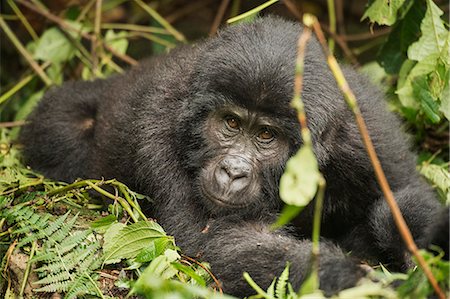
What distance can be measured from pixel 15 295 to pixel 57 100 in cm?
247

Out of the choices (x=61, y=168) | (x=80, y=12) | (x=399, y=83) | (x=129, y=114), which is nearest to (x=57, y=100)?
(x=61, y=168)

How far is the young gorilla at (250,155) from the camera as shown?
4.18 meters

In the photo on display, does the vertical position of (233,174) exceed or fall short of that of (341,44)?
it falls short

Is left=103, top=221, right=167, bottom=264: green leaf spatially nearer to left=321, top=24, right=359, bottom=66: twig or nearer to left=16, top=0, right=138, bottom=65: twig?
left=16, top=0, right=138, bottom=65: twig

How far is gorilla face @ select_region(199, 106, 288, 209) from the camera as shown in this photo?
13.8 feet

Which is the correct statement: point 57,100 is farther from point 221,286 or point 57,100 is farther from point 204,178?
point 221,286

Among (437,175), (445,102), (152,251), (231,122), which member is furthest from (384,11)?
(152,251)

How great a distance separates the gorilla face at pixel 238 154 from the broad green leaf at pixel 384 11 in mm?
1344

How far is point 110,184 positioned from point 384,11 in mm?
2334

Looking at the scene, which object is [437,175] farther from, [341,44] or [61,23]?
[61,23]

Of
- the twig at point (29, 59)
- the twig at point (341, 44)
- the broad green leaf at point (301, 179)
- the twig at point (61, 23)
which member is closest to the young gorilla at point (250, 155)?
the broad green leaf at point (301, 179)

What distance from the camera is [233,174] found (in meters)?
4.20

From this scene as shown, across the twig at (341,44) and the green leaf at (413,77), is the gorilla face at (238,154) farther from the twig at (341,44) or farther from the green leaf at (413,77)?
the twig at (341,44)

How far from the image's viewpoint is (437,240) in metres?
3.23
